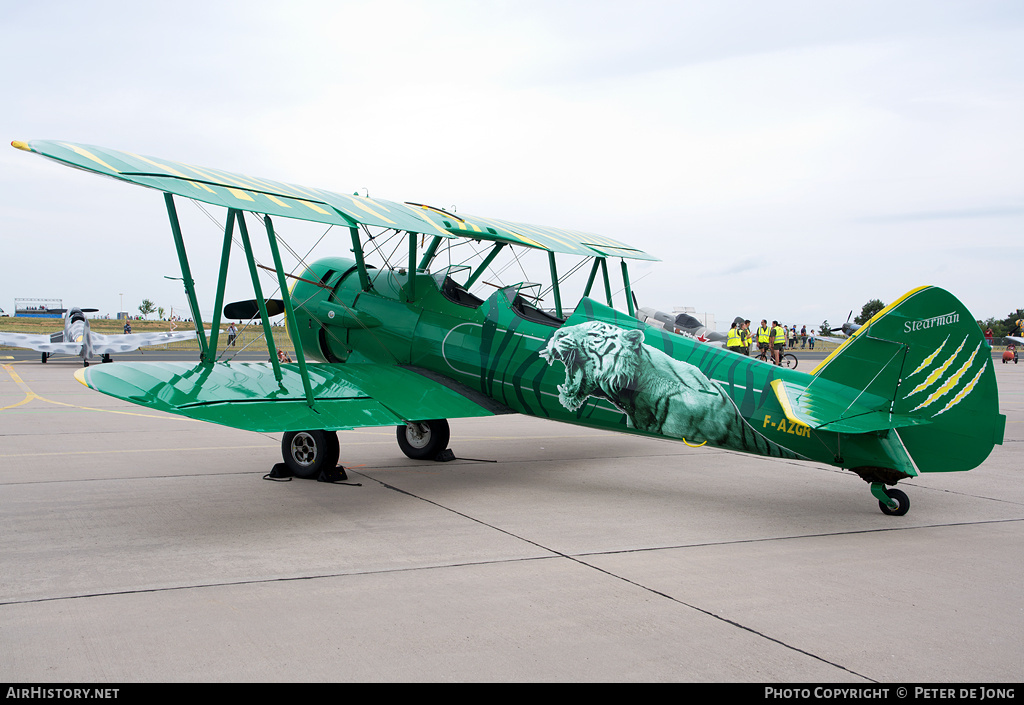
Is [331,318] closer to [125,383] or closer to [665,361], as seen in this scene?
[125,383]

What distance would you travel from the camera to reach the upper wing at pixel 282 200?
5.98 m

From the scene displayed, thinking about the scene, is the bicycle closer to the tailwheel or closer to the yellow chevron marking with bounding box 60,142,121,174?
the tailwheel

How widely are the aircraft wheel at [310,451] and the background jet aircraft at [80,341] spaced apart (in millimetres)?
22785

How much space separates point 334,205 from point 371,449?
172 inches

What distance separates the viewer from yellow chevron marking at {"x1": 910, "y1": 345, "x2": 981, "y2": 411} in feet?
19.6

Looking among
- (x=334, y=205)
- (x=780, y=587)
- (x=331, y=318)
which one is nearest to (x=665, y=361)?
(x=780, y=587)

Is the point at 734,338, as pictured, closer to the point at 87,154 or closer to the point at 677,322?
the point at 677,322

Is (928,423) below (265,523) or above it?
above

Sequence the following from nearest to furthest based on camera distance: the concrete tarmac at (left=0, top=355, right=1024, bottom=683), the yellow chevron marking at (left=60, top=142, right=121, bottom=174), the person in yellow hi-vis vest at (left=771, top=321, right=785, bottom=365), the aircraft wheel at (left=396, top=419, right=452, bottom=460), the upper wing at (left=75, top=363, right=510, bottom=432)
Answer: the concrete tarmac at (left=0, top=355, right=1024, bottom=683)
the yellow chevron marking at (left=60, top=142, right=121, bottom=174)
the upper wing at (left=75, top=363, right=510, bottom=432)
the aircraft wheel at (left=396, top=419, right=452, bottom=460)
the person in yellow hi-vis vest at (left=771, top=321, right=785, bottom=365)

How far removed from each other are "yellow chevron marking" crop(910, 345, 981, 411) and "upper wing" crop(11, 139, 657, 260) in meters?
4.03

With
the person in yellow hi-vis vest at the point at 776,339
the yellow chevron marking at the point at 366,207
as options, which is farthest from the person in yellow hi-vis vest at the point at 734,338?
the yellow chevron marking at the point at 366,207

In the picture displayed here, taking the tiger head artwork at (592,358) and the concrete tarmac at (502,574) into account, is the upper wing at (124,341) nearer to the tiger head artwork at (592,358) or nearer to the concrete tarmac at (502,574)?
the concrete tarmac at (502,574)

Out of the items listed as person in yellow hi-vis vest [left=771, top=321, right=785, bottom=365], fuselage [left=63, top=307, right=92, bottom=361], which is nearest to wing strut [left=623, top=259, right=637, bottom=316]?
person in yellow hi-vis vest [left=771, top=321, right=785, bottom=365]
